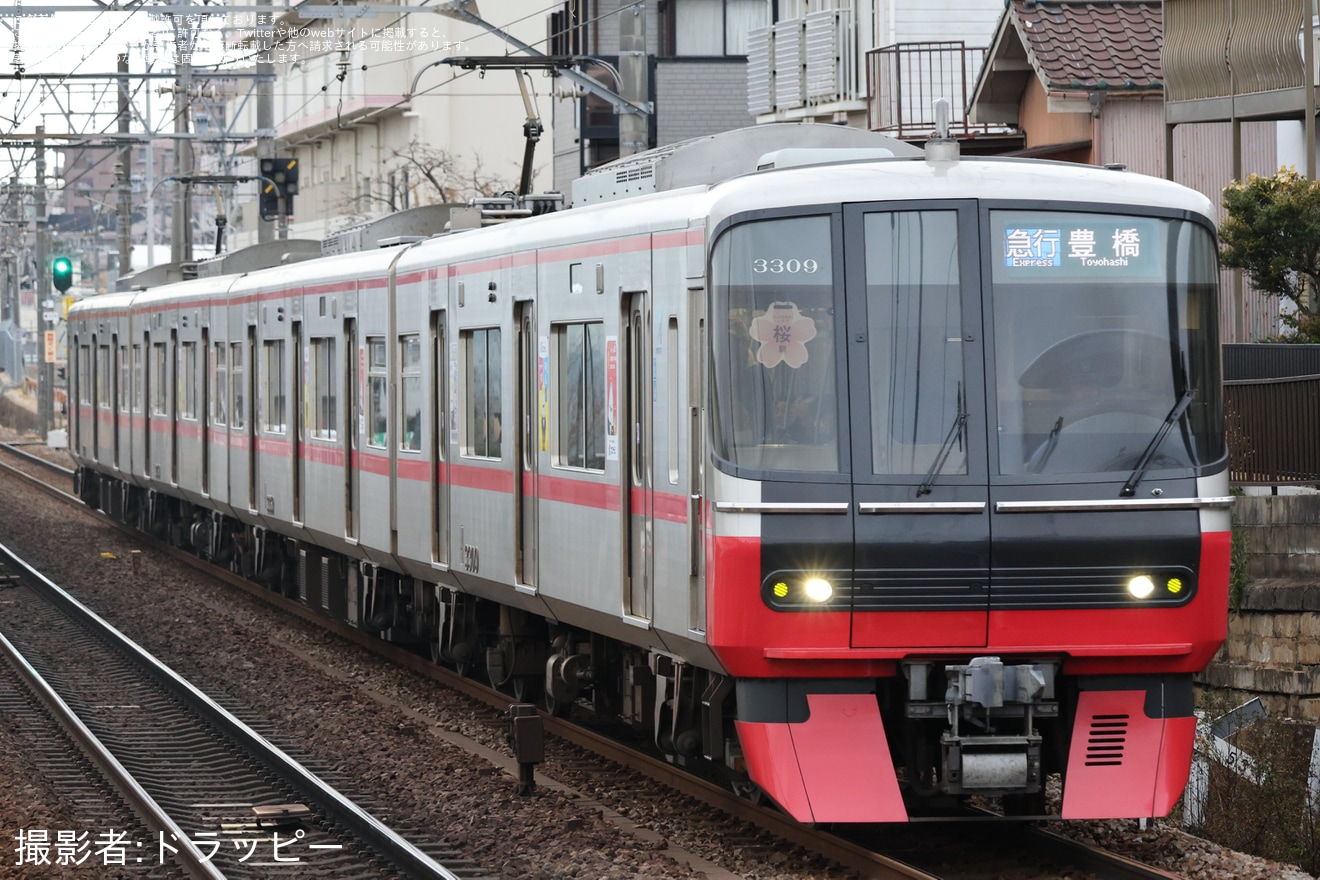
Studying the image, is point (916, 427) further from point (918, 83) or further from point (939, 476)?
point (918, 83)

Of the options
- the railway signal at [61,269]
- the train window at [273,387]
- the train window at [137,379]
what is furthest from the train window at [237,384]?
the railway signal at [61,269]

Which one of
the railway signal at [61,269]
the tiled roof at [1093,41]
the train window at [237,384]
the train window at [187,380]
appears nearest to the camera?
the train window at [237,384]

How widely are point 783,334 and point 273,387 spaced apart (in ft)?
34.2

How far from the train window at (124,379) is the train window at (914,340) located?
18.0 meters

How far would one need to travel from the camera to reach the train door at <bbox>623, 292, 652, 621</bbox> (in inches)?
351

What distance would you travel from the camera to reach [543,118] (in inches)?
1834

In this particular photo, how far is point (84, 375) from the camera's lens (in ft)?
93.0

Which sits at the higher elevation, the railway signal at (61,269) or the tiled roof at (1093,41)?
the tiled roof at (1093,41)

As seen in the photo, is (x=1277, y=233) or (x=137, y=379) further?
(x=137, y=379)

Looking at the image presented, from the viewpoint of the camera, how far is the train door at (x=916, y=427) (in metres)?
7.78

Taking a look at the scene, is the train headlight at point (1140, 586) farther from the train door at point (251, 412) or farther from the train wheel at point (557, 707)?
the train door at point (251, 412)

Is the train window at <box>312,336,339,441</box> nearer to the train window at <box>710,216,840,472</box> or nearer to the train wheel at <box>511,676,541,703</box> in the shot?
the train wheel at <box>511,676,541,703</box>

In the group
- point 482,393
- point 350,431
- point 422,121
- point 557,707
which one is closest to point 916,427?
point 482,393

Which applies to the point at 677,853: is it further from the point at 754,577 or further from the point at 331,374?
the point at 331,374
